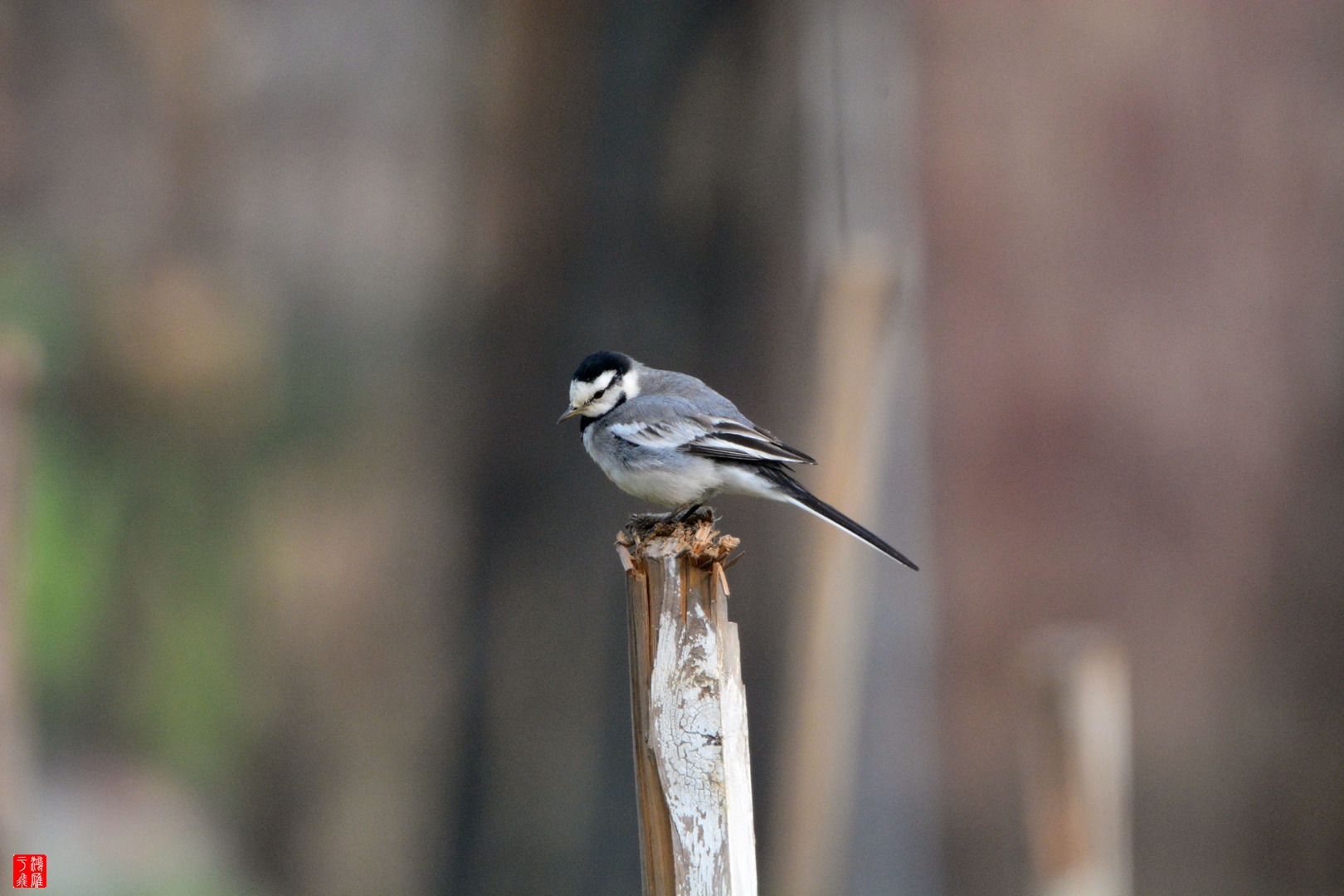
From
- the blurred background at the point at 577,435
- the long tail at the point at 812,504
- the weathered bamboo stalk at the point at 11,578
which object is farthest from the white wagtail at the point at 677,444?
the weathered bamboo stalk at the point at 11,578

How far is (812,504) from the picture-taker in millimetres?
2174

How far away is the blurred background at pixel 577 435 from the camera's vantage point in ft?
12.2

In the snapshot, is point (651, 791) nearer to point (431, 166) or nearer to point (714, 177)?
point (714, 177)

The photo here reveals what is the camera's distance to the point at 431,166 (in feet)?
17.9

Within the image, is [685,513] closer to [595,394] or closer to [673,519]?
[673,519]

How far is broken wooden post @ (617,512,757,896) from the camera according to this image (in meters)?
1.29

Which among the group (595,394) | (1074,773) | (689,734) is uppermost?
(595,394)

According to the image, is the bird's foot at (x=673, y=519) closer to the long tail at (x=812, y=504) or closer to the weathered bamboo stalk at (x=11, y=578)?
the long tail at (x=812, y=504)

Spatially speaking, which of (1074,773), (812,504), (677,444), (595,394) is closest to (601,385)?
(595,394)

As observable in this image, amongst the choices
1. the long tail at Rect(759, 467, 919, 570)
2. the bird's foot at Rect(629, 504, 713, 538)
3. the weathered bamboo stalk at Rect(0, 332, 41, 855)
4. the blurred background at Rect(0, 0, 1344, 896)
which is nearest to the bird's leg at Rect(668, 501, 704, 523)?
the bird's foot at Rect(629, 504, 713, 538)

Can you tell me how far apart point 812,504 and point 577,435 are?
2.19 meters

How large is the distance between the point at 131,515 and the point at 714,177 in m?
3.30

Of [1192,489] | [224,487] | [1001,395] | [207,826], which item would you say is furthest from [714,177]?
[207,826]

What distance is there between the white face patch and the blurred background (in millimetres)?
695
